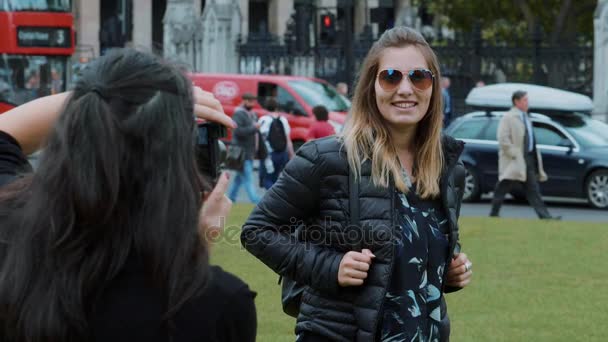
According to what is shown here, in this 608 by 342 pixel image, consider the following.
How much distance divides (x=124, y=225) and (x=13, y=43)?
942 inches

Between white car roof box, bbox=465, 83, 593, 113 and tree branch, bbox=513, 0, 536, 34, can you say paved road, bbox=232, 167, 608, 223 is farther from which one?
tree branch, bbox=513, 0, 536, 34

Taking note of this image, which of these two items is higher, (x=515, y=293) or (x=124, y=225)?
(x=124, y=225)

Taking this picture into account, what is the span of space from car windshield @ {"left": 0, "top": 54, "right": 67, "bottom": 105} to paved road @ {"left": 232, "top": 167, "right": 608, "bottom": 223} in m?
5.98

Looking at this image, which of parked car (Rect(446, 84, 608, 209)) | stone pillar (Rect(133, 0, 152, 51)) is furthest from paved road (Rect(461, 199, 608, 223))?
stone pillar (Rect(133, 0, 152, 51))

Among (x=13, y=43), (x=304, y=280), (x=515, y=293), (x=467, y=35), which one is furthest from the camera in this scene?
(x=467, y=35)

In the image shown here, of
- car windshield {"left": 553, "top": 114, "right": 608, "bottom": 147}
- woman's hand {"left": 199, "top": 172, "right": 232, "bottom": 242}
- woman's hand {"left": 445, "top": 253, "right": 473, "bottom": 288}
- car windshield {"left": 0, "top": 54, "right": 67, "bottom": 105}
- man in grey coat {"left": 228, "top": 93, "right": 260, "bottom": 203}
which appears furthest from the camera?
car windshield {"left": 0, "top": 54, "right": 67, "bottom": 105}

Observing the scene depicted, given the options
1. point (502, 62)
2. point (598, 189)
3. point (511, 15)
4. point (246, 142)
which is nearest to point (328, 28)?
point (502, 62)

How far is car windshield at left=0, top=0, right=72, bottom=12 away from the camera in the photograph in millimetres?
24938

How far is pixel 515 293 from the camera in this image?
10766 millimetres

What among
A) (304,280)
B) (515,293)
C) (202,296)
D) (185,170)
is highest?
(185,170)

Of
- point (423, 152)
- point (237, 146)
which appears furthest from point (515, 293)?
point (237, 146)

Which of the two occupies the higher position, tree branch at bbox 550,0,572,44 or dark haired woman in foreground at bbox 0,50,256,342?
tree branch at bbox 550,0,572,44

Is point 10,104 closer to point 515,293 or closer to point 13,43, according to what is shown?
point 13,43

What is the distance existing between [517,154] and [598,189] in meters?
3.09
